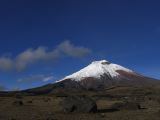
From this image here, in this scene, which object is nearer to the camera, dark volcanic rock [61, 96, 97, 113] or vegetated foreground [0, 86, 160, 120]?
vegetated foreground [0, 86, 160, 120]

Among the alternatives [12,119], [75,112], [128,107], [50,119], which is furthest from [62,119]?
[128,107]

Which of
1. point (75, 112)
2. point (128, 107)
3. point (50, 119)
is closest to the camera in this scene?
point (50, 119)

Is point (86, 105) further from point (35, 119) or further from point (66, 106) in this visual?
point (35, 119)

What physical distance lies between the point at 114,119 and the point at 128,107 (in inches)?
479

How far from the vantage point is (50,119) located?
34406 mm

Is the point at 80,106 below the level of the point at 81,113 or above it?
above

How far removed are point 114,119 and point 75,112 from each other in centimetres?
862

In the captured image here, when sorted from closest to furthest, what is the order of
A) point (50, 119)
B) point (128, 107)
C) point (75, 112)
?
1. point (50, 119)
2. point (75, 112)
3. point (128, 107)

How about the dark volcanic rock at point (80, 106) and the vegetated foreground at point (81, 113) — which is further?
the dark volcanic rock at point (80, 106)

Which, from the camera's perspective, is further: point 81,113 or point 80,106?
point 80,106

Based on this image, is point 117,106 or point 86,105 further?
point 117,106

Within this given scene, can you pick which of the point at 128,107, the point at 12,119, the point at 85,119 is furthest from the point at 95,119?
the point at 128,107

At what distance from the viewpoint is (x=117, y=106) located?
159 feet

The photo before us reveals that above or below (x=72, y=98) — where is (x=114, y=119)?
below
